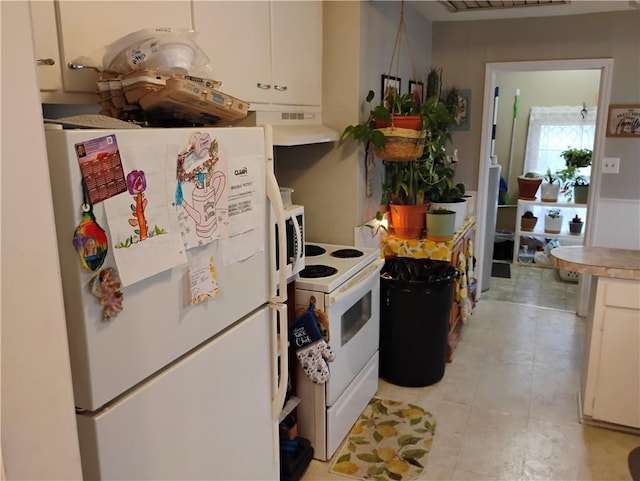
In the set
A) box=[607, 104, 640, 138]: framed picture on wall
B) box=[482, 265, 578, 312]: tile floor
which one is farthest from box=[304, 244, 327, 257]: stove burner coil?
box=[607, 104, 640, 138]: framed picture on wall

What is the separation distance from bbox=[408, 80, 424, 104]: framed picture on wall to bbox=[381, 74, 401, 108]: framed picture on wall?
34cm

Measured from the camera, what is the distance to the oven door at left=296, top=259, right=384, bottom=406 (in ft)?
7.83

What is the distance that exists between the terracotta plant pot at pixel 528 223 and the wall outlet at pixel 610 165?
5.50 ft

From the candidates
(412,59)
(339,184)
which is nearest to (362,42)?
(339,184)

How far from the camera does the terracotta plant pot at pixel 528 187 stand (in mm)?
5633

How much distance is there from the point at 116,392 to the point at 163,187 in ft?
1.38

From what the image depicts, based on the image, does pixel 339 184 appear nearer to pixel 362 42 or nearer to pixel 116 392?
pixel 362 42

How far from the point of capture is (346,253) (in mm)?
2875

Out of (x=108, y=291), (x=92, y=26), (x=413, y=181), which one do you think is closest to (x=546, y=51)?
(x=413, y=181)

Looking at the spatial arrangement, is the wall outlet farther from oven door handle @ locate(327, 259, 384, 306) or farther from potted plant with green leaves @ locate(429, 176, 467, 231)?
oven door handle @ locate(327, 259, 384, 306)

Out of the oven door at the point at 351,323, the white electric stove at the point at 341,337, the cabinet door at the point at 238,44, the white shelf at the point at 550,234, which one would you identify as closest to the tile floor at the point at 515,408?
the white electric stove at the point at 341,337

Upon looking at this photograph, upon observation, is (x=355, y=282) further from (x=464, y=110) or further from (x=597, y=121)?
(x=597, y=121)

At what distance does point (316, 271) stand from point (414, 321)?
83 cm

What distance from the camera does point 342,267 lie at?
2.61 m
